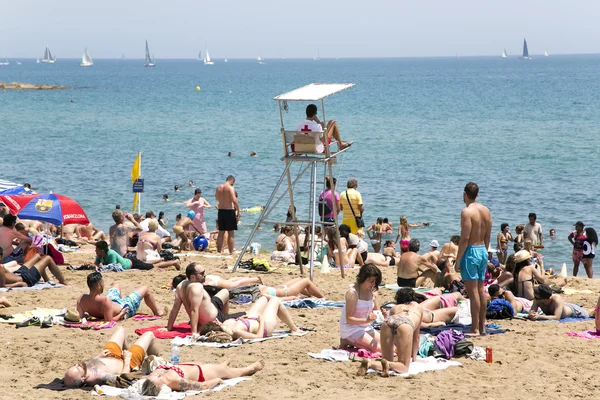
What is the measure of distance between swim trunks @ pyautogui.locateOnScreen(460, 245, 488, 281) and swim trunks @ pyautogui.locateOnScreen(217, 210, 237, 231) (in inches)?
282

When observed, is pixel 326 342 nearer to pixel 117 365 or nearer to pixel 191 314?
pixel 191 314

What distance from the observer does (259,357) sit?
319 inches

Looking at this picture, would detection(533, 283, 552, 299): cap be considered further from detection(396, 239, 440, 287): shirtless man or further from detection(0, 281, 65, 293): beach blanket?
detection(0, 281, 65, 293): beach blanket

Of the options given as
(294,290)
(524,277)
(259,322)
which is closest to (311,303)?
(294,290)

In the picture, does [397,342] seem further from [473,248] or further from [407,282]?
[407,282]

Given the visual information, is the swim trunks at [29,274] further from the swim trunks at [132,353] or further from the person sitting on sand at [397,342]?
the person sitting on sand at [397,342]

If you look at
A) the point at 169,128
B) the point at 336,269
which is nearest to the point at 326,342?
the point at 336,269

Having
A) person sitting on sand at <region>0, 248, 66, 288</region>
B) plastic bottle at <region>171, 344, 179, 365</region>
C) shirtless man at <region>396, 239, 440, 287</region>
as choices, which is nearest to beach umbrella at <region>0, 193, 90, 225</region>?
person sitting on sand at <region>0, 248, 66, 288</region>

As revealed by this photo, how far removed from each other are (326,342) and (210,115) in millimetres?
52265

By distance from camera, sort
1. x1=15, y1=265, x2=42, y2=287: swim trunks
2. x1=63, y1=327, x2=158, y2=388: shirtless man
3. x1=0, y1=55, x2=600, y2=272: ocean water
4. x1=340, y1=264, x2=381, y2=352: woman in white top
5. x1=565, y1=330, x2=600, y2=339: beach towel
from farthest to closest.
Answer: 1. x1=0, y1=55, x2=600, y2=272: ocean water
2. x1=15, y1=265, x2=42, y2=287: swim trunks
3. x1=565, y1=330, x2=600, y2=339: beach towel
4. x1=340, y1=264, x2=381, y2=352: woman in white top
5. x1=63, y1=327, x2=158, y2=388: shirtless man

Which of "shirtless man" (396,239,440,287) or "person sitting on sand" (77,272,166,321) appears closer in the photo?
"person sitting on sand" (77,272,166,321)

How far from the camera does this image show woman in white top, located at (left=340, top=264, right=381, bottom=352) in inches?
316

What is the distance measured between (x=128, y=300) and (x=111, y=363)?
2.50 metres

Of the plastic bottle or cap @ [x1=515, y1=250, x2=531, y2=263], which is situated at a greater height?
cap @ [x1=515, y1=250, x2=531, y2=263]
